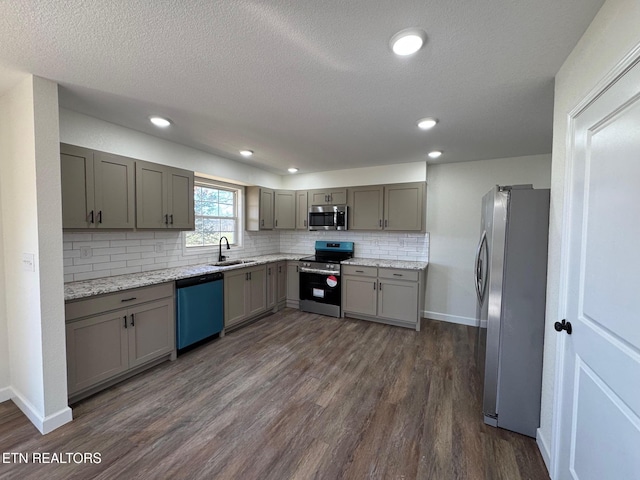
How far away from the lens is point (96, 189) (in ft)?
7.77

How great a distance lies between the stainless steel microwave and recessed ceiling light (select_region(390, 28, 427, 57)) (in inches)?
→ 116

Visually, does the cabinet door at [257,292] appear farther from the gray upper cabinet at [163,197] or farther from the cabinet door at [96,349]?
the cabinet door at [96,349]

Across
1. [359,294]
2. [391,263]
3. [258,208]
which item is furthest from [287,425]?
[258,208]

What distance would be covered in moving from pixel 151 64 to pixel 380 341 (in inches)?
136

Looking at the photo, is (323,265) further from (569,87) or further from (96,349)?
(569,87)

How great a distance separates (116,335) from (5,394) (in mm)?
912

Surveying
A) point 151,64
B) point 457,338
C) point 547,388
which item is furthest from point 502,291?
point 151,64

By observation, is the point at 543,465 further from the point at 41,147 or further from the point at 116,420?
the point at 41,147

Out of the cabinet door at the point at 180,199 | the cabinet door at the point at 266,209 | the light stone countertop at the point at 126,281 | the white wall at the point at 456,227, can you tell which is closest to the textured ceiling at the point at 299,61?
the cabinet door at the point at 180,199

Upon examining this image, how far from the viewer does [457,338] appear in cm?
347

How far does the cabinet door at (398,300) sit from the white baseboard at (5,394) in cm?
385

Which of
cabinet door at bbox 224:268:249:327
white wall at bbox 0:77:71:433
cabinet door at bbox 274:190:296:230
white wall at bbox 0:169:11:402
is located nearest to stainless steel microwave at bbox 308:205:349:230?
cabinet door at bbox 274:190:296:230

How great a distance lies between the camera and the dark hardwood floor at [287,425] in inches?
61.8

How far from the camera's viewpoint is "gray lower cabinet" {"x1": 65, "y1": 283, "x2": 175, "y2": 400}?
2.05 metres
